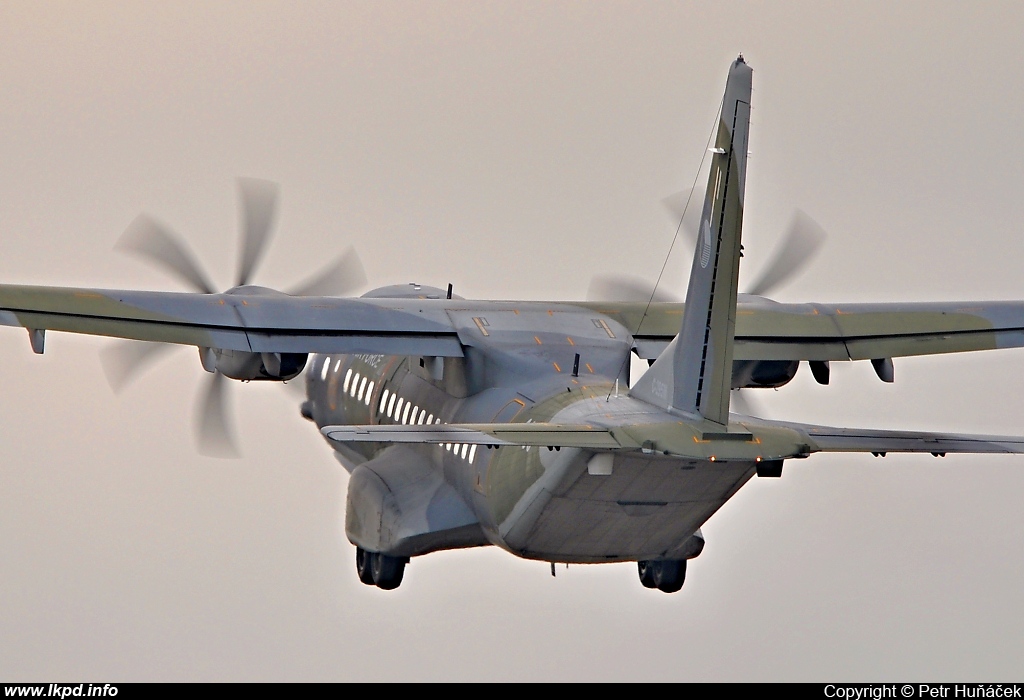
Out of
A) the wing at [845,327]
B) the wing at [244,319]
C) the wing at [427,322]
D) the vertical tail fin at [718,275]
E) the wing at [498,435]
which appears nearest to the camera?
the wing at [498,435]

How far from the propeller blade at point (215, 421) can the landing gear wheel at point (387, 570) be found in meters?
2.49

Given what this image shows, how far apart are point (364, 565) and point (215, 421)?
2.98 metres

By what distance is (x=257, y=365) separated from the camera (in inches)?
964

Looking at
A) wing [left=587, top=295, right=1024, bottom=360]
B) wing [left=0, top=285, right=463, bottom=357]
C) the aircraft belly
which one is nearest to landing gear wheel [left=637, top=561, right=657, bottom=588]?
the aircraft belly

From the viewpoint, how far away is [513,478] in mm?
21281

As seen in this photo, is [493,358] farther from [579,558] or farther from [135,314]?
[135,314]

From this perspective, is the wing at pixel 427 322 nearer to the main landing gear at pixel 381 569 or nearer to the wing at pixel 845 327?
the wing at pixel 845 327

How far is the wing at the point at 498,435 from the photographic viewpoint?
59.1 ft

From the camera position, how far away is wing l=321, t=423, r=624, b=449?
1800 centimetres

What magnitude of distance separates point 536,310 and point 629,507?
15.0 feet

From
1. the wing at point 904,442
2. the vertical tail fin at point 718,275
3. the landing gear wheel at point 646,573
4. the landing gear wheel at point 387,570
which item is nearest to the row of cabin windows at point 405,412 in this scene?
the landing gear wheel at point 387,570

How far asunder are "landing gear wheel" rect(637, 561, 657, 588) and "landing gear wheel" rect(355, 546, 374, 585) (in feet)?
12.3

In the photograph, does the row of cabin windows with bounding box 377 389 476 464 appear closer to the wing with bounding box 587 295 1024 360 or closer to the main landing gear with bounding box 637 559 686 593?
the wing with bounding box 587 295 1024 360

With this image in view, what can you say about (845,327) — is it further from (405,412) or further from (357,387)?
(357,387)
